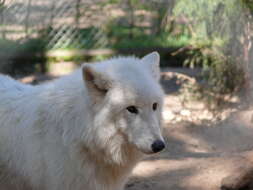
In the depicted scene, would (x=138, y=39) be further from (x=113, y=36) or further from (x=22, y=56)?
(x=22, y=56)

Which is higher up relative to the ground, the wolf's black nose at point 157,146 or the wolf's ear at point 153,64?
the wolf's ear at point 153,64

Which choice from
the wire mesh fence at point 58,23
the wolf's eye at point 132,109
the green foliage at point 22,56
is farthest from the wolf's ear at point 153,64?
the wire mesh fence at point 58,23

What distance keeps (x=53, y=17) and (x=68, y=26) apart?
0.46 meters

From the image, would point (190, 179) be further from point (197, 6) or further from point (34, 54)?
point (34, 54)

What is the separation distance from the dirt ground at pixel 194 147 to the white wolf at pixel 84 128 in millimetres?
1356

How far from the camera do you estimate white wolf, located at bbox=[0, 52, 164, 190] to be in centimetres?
345

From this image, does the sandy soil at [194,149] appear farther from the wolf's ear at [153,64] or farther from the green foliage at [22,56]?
the green foliage at [22,56]

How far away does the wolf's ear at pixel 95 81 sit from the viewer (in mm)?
3459

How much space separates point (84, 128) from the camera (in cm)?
358

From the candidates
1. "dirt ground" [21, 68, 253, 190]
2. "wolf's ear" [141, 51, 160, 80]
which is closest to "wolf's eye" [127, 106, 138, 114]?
"wolf's ear" [141, 51, 160, 80]

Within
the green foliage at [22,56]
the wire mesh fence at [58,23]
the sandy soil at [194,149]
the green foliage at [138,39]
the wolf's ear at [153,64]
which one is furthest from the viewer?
the green foliage at [138,39]

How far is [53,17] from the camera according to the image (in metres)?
12.3

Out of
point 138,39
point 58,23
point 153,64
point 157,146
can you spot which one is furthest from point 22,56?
point 157,146

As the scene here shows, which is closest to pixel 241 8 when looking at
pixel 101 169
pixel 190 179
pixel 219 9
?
pixel 219 9
